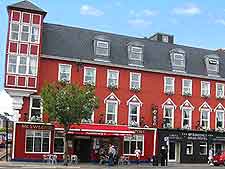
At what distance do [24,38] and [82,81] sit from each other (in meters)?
6.94

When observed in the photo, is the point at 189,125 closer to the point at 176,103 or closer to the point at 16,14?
the point at 176,103

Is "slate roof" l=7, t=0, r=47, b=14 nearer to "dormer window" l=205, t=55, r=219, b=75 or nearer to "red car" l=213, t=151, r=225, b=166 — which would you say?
"dormer window" l=205, t=55, r=219, b=75

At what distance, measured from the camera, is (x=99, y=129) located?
4412 centimetres

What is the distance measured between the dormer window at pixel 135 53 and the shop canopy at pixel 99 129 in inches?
287

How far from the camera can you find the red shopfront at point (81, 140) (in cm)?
4259

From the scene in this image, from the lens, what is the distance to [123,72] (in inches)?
1885

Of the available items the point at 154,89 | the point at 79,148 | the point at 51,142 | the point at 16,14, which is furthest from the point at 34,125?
the point at 154,89

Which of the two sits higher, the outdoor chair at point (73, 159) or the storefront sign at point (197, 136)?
the storefront sign at point (197, 136)

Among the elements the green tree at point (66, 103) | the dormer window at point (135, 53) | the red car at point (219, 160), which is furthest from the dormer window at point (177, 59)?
the green tree at point (66, 103)

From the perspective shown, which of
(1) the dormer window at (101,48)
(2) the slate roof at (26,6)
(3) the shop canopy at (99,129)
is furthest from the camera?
(1) the dormer window at (101,48)

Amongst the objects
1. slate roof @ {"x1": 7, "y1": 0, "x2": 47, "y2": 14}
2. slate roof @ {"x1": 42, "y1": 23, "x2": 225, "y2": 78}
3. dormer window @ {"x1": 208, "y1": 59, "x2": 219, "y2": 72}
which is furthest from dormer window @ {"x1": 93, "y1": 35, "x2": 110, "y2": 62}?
dormer window @ {"x1": 208, "y1": 59, "x2": 219, "y2": 72}

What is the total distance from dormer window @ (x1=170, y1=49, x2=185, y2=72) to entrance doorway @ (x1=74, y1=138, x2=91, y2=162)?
13064mm

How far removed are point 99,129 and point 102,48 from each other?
28.6 ft

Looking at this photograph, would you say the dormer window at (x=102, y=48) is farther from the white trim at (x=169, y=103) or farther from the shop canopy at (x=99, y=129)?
the white trim at (x=169, y=103)
